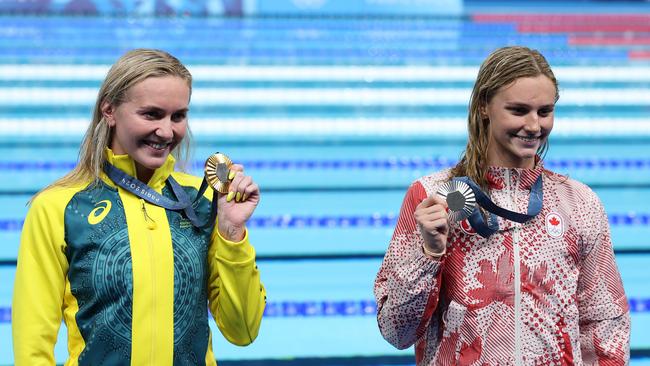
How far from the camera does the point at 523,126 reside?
70.2 inches

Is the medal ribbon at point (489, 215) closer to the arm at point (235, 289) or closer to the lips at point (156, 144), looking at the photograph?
the arm at point (235, 289)

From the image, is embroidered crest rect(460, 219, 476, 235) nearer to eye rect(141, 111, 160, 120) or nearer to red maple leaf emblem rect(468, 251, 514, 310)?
red maple leaf emblem rect(468, 251, 514, 310)

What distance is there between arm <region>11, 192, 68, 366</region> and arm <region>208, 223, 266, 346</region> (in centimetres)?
28

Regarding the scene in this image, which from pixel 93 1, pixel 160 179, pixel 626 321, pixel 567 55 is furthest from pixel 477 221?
pixel 93 1

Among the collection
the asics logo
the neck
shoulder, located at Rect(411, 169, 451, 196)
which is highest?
the neck

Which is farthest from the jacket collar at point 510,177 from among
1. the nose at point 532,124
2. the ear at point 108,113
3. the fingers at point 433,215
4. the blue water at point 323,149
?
the blue water at point 323,149

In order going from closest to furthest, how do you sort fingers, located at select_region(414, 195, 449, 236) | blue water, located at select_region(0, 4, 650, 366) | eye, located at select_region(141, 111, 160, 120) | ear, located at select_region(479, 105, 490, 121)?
fingers, located at select_region(414, 195, 449, 236) → eye, located at select_region(141, 111, 160, 120) → ear, located at select_region(479, 105, 490, 121) → blue water, located at select_region(0, 4, 650, 366)

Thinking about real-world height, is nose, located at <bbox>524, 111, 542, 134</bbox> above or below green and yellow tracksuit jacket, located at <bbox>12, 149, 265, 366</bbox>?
above

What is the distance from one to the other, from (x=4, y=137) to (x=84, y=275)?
A: 13.0 ft

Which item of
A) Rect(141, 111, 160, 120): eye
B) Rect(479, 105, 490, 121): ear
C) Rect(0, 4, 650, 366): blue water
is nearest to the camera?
Rect(141, 111, 160, 120): eye

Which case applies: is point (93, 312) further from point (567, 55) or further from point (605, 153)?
point (567, 55)

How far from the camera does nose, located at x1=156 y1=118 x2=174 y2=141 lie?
1.75 metres

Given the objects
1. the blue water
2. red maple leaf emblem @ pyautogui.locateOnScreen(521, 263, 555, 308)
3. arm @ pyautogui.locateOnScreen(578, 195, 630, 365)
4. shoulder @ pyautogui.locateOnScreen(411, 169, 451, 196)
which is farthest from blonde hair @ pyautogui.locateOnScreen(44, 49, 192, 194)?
the blue water

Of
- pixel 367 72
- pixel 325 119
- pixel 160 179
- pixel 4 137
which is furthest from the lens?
pixel 367 72
